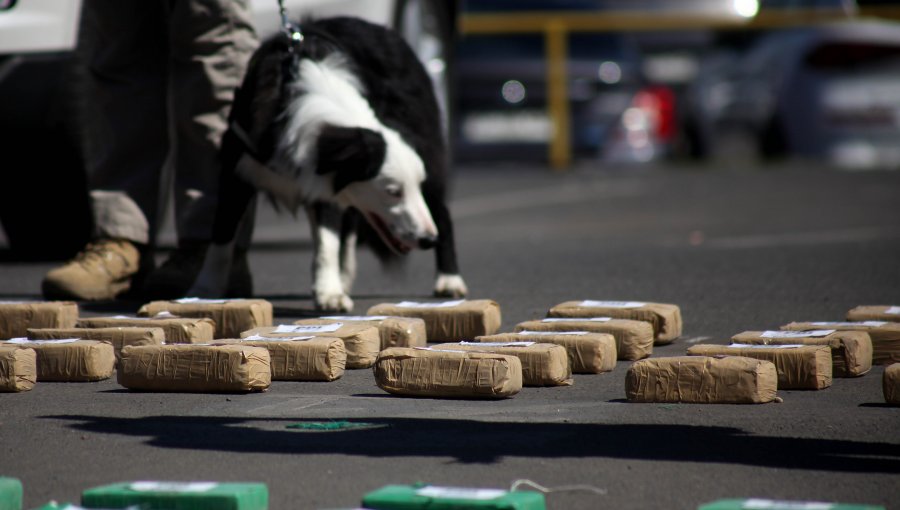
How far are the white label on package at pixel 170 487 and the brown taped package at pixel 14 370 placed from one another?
1.34m

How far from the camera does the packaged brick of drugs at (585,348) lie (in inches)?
165

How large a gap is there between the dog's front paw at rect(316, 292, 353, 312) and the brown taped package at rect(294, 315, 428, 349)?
857 millimetres

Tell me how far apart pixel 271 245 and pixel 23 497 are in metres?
5.59

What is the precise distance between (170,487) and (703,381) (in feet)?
4.77

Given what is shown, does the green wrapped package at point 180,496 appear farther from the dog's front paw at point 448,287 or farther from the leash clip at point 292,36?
the dog's front paw at point 448,287

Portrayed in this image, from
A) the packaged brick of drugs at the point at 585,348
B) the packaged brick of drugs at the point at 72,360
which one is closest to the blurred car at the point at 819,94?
the packaged brick of drugs at the point at 585,348

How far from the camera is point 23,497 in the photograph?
2.81 m

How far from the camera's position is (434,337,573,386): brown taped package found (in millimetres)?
3938

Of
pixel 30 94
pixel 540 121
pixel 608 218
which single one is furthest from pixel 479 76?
pixel 30 94

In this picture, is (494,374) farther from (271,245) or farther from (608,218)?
(608,218)

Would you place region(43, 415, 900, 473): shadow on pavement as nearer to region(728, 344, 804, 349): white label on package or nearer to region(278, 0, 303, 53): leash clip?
region(728, 344, 804, 349): white label on package

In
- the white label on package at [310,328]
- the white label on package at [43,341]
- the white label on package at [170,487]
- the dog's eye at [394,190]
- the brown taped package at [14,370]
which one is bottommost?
the white label on package at [170,487]

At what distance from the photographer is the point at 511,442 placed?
3.23 m

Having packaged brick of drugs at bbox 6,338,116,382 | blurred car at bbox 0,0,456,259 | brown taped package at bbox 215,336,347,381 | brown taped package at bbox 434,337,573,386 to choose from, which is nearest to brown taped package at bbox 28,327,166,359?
packaged brick of drugs at bbox 6,338,116,382
